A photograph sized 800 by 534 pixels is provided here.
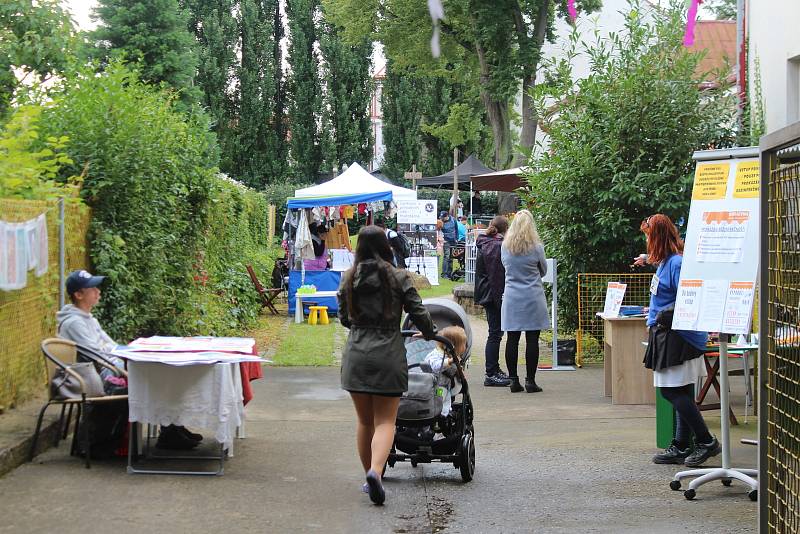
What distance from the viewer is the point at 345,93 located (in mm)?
50688

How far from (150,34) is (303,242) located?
14170 millimetres

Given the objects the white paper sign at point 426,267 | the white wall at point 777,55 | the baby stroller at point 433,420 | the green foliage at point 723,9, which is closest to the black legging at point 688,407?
the baby stroller at point 433,420

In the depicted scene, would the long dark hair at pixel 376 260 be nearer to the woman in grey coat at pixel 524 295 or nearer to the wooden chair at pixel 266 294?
the woman in grey coat at pixel 524 295

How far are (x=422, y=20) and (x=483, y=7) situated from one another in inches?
173

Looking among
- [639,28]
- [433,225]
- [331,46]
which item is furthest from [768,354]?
[331,46]

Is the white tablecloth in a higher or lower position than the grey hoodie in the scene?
lower

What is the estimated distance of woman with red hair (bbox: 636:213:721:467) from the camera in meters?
7.40

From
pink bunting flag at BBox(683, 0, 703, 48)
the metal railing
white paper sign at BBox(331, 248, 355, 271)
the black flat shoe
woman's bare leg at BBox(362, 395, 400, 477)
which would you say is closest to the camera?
the metal railing

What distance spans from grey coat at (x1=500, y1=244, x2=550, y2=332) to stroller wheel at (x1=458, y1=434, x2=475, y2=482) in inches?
162

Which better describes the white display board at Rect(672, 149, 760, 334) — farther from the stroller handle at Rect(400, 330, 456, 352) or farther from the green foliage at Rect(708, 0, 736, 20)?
the green foliage at Rect(708, 0, 736, 20)

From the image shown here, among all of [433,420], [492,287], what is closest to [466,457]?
[433,420]

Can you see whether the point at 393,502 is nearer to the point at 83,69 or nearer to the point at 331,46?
the point at 83,69

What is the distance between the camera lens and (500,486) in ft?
24.0

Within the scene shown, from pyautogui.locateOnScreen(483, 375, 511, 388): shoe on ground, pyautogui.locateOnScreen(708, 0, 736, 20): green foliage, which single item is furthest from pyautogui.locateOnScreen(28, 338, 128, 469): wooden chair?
pyautogui.locateOnScreen(708, 0, 736, 20): green foliage
